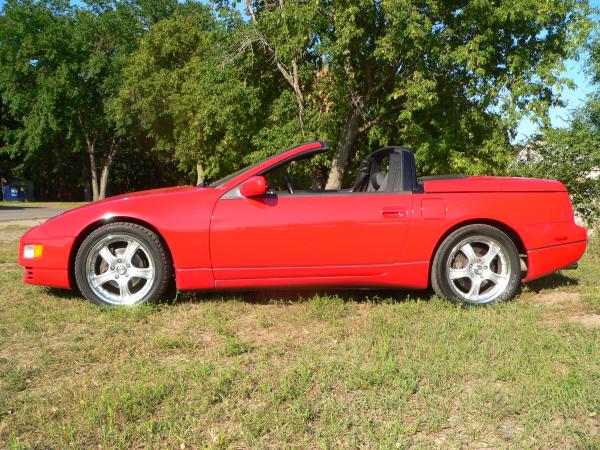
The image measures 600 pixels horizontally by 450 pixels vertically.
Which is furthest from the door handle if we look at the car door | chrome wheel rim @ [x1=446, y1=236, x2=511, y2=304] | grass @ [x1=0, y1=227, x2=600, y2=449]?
grass @ [x1=0, y1=227, x2=600, y2=449]

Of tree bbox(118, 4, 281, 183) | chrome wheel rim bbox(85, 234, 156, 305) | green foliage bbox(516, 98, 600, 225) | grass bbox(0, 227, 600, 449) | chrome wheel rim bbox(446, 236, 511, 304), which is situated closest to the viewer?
grass bbox(0, 227, 600, 449)

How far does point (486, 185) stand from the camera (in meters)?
4.64

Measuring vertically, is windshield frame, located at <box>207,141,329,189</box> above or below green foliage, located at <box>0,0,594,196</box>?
below

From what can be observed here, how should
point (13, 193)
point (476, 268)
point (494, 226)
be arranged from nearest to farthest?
point (476, 268) < point (494, 226) < point (13, 193)

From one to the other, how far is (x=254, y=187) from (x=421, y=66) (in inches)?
Result: 395

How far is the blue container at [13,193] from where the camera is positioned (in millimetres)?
42844

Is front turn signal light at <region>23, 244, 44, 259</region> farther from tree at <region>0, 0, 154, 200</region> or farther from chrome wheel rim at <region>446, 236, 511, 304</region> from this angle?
tree at <region>0, 0, 154, 200</region>

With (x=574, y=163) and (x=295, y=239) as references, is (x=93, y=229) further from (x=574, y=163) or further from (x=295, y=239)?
(x=574, y=163)

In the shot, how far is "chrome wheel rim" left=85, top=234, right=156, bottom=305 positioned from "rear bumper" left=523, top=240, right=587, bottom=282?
10.4 ft

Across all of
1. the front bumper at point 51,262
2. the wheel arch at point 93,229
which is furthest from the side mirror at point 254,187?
the front bumper at point 51,262

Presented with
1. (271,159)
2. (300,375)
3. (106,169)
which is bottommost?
(300,375)

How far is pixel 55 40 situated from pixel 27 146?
268 inches

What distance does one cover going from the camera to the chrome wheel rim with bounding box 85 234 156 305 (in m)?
4.41

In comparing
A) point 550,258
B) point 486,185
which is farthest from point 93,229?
point 550,258
